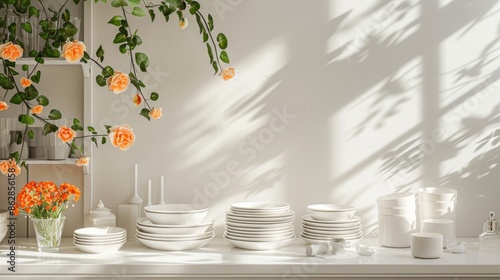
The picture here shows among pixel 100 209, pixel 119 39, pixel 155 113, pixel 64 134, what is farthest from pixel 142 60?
pixel 100 209

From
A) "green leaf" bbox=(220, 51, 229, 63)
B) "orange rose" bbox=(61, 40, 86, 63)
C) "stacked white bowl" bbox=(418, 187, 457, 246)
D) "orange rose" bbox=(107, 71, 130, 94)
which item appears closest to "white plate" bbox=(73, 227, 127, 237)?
"orange rose" bbox=(107, 71, 130, 94)

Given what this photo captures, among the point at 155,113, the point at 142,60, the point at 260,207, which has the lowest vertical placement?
the point at 260,207

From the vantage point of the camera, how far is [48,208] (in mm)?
3006

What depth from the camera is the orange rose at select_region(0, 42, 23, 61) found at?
284cm

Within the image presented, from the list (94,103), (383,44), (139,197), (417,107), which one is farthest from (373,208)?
(94,103)

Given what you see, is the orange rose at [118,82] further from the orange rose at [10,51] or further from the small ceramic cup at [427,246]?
the small ceramic cup at [427,246]

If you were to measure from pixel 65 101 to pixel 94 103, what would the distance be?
0.14 meters

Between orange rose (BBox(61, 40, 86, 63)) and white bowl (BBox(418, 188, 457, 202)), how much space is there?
1667 mm

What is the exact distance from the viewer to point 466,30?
3.38 meters

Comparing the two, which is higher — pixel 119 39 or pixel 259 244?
Answer: pixel 119 39

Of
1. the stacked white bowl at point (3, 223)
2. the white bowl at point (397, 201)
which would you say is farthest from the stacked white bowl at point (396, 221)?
the stacked white bowl at point (3, 223)

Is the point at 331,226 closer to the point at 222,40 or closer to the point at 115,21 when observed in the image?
the point at 222,40

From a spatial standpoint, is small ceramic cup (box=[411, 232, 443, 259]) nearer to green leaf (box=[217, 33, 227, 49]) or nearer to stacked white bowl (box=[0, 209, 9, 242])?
green leaf (box=[217, 33, 227, 49])

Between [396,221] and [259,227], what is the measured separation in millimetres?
629
